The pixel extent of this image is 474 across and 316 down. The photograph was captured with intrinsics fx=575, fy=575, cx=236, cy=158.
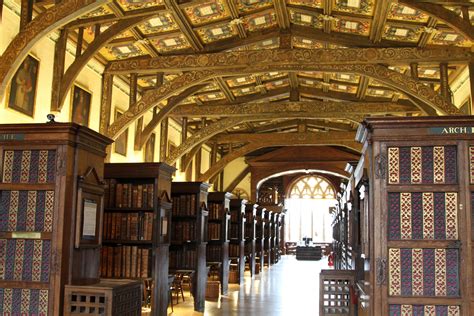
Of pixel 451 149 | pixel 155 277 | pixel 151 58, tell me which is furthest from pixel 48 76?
pixel 451 149

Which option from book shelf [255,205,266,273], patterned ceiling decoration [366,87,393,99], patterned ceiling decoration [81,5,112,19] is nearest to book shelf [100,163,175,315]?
patterned ceiling decoration [81,5,112,19]

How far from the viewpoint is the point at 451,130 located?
179 inches

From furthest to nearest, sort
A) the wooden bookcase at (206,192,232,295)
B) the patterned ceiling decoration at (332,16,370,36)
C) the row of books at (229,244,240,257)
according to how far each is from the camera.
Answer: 1. the row of books at (229,244,240,257)
2. the wooden bookcase at (206,192,232,295)
3. the patterned ceiling decoration at (332,16,370,36)

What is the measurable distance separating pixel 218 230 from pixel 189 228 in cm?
255

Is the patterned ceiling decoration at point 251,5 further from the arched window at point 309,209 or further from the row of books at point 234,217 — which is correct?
the arched window at point 309,209

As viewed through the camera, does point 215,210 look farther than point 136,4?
Yes

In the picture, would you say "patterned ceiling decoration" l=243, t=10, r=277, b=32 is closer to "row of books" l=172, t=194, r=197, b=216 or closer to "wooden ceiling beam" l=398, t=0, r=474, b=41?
"wooden ceiling beam" l=398, t=0, r=474, b=41

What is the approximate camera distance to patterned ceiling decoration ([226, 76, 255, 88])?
15.4m

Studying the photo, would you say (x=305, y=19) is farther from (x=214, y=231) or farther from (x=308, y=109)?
(x=214, y=231)

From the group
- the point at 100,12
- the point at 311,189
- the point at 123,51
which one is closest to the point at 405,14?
the point at 100,12

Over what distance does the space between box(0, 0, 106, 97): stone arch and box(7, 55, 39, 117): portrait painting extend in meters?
1.05

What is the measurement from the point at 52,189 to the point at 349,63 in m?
7.54

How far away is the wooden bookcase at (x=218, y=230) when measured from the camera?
1256 cm

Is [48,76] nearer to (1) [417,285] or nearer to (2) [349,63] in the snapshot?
(2) [349,63]
